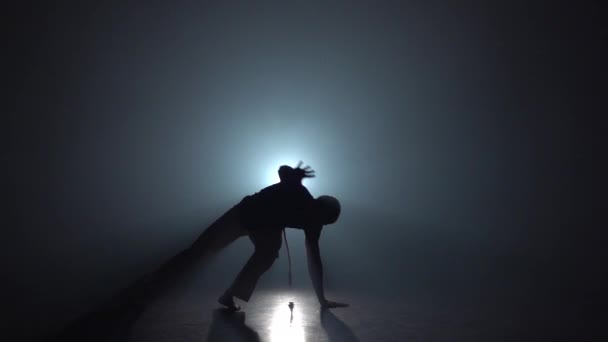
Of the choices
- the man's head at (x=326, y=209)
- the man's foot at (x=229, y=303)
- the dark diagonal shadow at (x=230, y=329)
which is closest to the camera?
the dark diagonal shadow at (x=230, y=329)

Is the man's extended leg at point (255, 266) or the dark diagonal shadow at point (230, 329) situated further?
the man's extended leg at point (255, 266)

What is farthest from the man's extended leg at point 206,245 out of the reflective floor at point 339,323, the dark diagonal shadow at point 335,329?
the dark diagonal shadow at point 335,329

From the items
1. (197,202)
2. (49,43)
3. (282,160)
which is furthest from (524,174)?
(49,43)

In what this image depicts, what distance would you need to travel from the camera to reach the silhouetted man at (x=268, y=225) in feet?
12.4

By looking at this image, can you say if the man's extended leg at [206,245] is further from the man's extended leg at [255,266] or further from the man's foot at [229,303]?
the man's foot at [229,303]

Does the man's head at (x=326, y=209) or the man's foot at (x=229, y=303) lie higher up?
the man's head at (x=326, y=209)

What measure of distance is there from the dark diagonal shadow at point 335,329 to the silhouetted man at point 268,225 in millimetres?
506

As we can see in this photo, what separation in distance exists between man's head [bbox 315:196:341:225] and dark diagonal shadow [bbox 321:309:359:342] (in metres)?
0.87

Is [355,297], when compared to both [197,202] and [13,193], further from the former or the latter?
[13,193]

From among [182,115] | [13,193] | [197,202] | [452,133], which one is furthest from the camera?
[182,115]

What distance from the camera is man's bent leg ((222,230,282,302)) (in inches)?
147

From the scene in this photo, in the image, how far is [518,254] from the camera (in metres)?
9.57

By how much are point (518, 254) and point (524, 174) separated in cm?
517

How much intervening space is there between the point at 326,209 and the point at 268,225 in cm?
57
